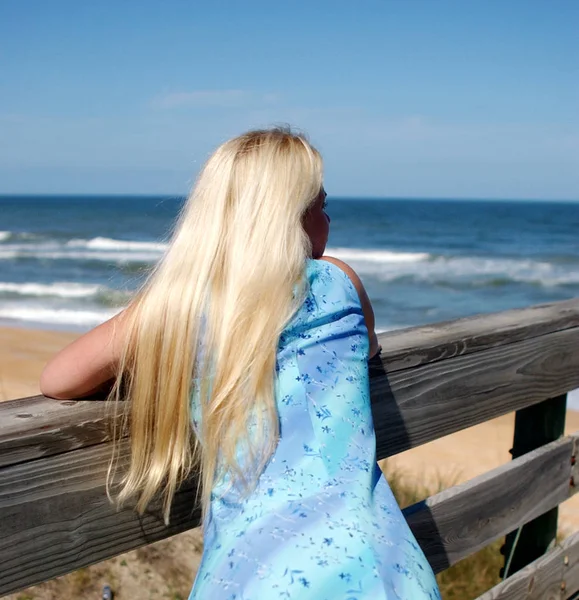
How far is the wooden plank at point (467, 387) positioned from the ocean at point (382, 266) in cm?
67

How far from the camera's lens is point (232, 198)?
155 cm

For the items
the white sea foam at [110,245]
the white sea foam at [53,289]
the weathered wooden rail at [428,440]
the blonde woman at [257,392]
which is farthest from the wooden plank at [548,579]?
the white sea foam at [110,245]

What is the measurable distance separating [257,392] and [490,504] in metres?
0.98

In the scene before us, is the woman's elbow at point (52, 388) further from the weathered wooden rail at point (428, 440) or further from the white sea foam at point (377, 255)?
the white sea foam at point (377, 255)

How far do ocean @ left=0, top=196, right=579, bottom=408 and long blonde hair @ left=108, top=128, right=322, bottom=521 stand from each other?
0.20m

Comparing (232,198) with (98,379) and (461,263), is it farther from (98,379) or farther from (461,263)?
(461,263)

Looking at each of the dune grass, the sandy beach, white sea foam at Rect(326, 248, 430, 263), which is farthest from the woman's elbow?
white sea foam at Rect(326, 248, 430, 263)

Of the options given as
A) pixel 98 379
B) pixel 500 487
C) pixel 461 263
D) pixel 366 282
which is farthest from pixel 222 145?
pixel 461 263

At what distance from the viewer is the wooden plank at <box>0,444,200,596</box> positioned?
1.16 metres

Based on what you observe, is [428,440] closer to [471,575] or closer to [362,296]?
[362,296]

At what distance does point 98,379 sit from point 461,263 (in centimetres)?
2255

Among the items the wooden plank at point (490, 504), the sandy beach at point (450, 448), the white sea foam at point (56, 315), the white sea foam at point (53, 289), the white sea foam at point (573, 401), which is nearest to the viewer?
the wooden plank at point (490, 504)

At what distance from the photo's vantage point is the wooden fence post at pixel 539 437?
91.2 inches

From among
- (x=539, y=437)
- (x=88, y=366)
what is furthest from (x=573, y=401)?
(x=88, y=366)
